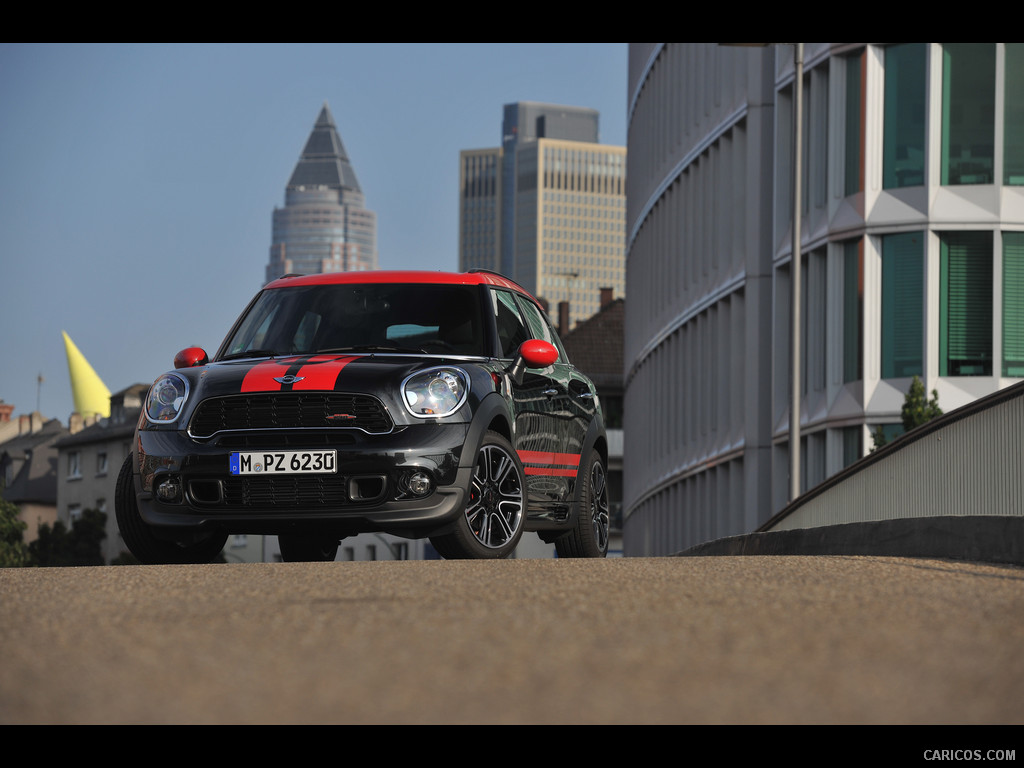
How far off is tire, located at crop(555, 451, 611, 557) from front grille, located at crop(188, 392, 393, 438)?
2.18 m

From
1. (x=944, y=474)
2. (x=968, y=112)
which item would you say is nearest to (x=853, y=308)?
(x=968, y=112)

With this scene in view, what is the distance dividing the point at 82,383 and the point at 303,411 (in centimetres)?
16627

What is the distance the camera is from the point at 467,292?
35.1ft

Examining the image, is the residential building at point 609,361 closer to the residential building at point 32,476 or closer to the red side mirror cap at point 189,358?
the residential building at point 32,476

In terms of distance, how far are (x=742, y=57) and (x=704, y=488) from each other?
9288mm

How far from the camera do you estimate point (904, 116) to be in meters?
27.8

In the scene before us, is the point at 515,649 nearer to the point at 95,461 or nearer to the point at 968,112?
the point at 968,112

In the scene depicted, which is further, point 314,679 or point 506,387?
point 506,387

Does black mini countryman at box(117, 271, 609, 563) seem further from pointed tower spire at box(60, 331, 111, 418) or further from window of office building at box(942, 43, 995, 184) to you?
pointed tower spire at box(60, 331, 111, 418)

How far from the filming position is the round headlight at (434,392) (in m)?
9.48

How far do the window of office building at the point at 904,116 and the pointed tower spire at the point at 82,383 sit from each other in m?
148

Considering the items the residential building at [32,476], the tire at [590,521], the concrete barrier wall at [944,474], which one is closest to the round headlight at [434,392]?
the tire at [590,521]
